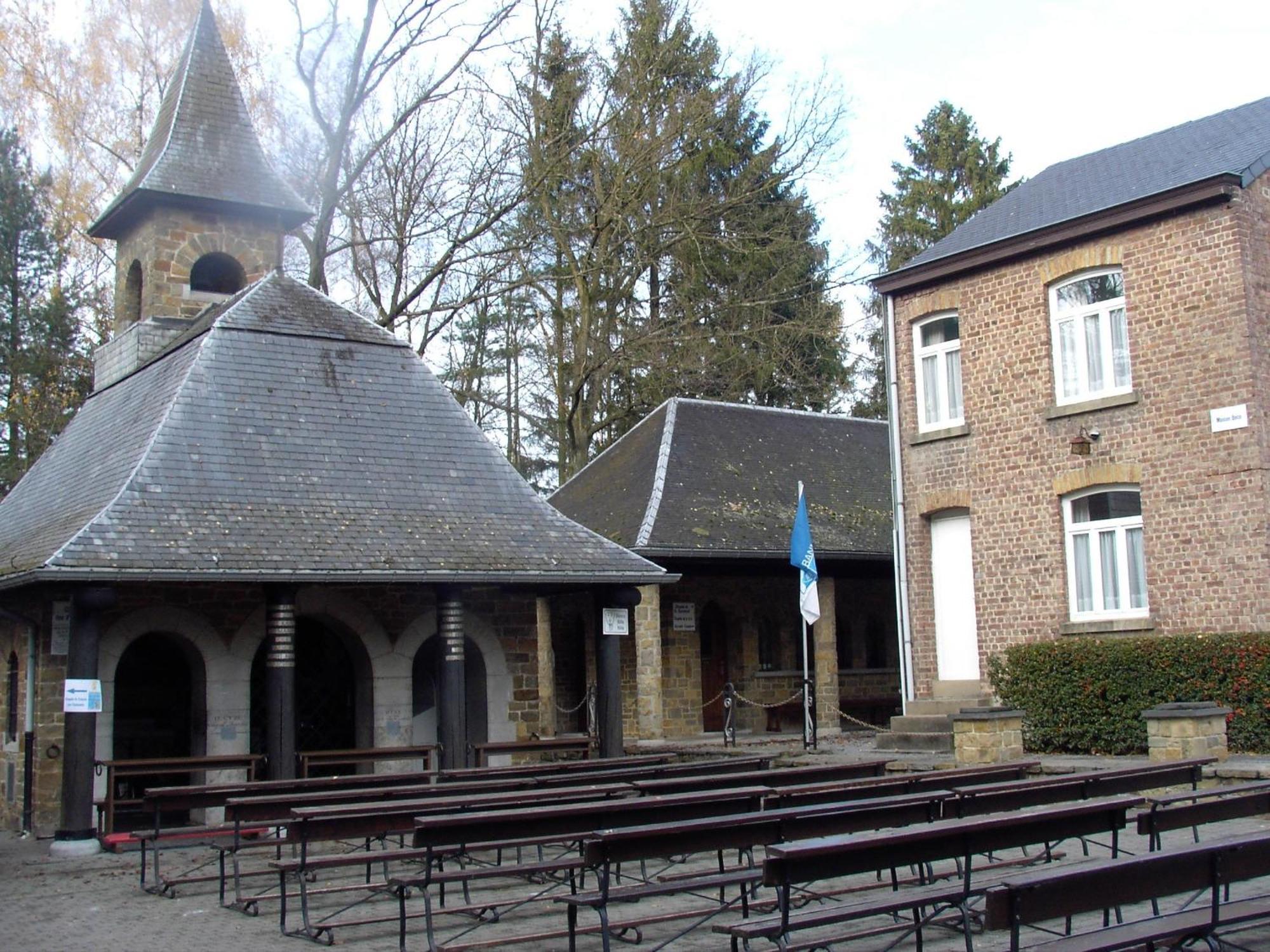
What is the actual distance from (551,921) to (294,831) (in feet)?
5.34

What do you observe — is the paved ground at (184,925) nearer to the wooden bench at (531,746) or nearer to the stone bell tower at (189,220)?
the wooden bench at (531,746)

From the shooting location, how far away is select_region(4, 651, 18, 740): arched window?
15.7m

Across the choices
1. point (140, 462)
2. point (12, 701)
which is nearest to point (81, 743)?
point (140, 462)

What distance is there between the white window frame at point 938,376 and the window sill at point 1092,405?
4.56 ft

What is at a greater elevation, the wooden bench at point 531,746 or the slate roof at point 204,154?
the slate roof at point 204,154

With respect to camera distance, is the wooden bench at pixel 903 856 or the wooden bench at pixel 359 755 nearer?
the wooden bench at pixel 903 856

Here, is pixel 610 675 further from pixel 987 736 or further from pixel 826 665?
pixel 826 665

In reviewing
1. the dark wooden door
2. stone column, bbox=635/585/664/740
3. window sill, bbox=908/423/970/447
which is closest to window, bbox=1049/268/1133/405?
window sill, bbox=908/423/970/447

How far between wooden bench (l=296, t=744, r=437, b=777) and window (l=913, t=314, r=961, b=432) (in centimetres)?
756

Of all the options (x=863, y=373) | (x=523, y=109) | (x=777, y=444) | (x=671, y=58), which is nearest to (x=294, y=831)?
(x=777, y=444)

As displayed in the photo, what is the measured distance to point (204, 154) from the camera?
63.6ft

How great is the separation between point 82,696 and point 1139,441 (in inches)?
440

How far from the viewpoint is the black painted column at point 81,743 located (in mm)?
12586

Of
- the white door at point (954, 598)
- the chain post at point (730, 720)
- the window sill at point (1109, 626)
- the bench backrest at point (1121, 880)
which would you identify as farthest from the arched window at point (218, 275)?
the bench backrest at point (1121, 880)
